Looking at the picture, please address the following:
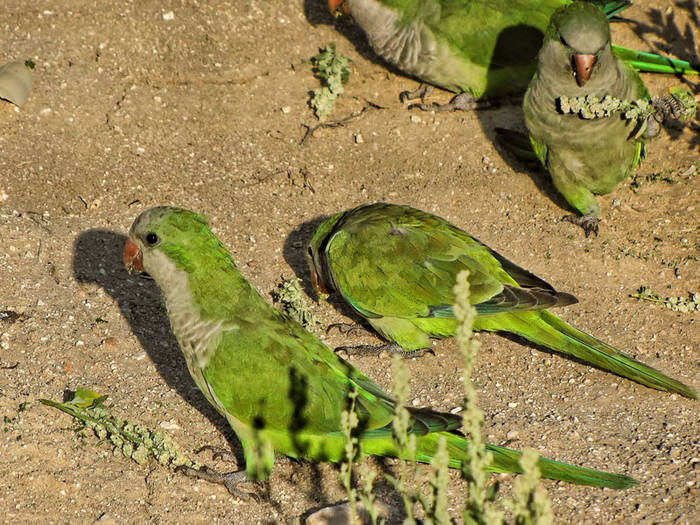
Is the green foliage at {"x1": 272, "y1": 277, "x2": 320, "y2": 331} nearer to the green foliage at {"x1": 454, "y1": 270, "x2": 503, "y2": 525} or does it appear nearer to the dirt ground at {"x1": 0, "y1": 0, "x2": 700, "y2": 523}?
the dirt ground at {"x1": 0, "y1": 0, "x2": 700, "y2": 523}

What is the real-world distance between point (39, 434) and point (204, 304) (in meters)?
0.91

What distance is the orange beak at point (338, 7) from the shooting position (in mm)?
6008

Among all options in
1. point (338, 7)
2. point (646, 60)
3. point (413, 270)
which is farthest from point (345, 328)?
point (646, 60)

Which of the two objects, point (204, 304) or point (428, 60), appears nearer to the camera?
point (204, 304)

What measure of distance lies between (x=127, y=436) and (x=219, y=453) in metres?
0.42

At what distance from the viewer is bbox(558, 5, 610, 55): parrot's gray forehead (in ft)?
15.3

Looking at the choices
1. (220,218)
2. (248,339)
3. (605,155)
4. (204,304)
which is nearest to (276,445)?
(248,339)

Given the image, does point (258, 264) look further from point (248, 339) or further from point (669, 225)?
point (669, 225)

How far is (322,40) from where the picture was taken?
623 cm

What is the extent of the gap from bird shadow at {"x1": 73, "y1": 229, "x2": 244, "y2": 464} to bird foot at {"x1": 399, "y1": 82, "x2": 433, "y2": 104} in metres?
2.29

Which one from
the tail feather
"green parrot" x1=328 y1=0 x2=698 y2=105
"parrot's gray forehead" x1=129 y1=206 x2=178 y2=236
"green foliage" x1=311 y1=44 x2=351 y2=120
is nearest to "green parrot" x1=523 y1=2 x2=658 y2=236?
the tail feather

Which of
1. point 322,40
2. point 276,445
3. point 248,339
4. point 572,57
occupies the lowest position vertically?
point 276,445

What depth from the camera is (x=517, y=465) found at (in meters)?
3.37

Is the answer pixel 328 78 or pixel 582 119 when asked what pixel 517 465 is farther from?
pixel 328 78
